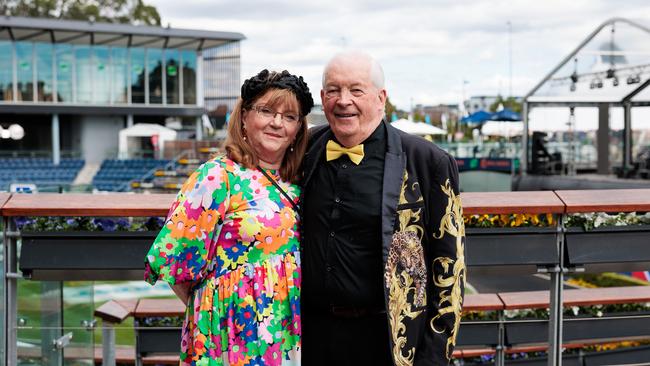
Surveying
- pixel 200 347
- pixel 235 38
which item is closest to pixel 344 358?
pixel 200 347

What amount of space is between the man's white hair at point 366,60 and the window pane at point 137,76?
1473 inches

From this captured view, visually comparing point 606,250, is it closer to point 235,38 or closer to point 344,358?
point 344,358

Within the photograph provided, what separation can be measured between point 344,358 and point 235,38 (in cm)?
3686

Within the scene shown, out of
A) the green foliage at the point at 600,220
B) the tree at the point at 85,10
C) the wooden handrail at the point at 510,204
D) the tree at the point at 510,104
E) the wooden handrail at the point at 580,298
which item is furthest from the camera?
the tree at the point at 510,104

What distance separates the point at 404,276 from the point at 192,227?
0.71 meters

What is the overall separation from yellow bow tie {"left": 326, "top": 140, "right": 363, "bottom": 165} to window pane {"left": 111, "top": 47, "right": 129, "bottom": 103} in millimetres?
37319

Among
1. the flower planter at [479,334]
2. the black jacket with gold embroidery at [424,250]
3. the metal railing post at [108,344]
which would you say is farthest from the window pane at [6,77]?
the black jacket with gold embroidery at [424,250]

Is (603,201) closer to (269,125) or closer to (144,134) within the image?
(269,125)

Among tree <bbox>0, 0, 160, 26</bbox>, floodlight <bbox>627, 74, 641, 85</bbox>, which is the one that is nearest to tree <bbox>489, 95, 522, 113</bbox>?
tree <bbox>0, 0, 160, 26</bbox>

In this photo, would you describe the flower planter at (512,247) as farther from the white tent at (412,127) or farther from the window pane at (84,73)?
the window pane at (84,73)

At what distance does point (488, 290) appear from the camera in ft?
48.6

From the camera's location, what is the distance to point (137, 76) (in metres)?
38.7

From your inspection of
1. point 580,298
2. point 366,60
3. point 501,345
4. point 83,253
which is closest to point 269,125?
point 366,60

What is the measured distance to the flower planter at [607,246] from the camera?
3.54 metres
